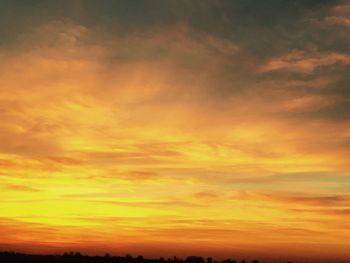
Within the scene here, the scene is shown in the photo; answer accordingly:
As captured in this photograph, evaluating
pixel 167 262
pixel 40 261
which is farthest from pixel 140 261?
pixel 40 261

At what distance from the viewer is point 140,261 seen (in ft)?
544

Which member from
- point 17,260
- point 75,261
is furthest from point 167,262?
point 17,260

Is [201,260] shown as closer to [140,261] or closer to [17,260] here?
[140,261]

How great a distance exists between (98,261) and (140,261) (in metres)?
10.0

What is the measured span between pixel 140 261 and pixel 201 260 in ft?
48.1

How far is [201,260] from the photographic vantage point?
165625 millimetres

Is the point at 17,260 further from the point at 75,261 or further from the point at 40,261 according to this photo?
the point at 75,261

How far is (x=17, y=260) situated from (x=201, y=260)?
44.7 metres

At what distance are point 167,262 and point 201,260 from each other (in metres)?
10.6

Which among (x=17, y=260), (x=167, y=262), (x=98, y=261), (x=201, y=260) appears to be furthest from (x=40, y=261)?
(x=201, y=260)

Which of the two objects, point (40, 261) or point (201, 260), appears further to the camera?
point (201, 260)

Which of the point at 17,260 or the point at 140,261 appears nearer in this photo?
the point at 17,260

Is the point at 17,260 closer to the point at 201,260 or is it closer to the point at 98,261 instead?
the point at 98,261

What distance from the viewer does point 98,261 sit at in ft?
540
